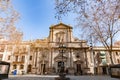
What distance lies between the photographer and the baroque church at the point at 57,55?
3169 cm

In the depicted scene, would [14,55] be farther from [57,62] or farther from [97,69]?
[97,69]

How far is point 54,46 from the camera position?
3334 cm

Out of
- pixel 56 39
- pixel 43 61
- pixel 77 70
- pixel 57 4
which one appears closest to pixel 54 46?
pixel 56 39

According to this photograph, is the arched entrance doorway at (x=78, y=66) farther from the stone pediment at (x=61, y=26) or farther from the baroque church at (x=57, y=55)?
the stone pediment at (x=61, y=26)

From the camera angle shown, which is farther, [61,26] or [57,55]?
[61,26]

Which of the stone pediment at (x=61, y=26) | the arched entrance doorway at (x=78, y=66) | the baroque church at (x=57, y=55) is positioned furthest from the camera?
the stone pediment at (x=61, y=26)

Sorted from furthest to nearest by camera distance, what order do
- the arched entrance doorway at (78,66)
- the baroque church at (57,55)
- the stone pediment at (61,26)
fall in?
1. the stone pediment at (61,26)
2. the baroque church at (57,55)
3. the arched entrance doorway at (78,66)

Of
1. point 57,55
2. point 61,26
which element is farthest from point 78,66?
point 61,26

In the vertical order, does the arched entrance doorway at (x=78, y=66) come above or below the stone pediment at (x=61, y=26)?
below

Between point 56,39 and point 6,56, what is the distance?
1525 cm

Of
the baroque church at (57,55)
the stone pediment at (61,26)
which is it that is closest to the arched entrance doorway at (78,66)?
the baroque church at (57,55)

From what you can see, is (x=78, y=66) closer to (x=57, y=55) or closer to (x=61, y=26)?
(x=57, y=55)

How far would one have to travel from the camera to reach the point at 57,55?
32656 mm

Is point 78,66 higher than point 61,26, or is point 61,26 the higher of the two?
point 61,26
